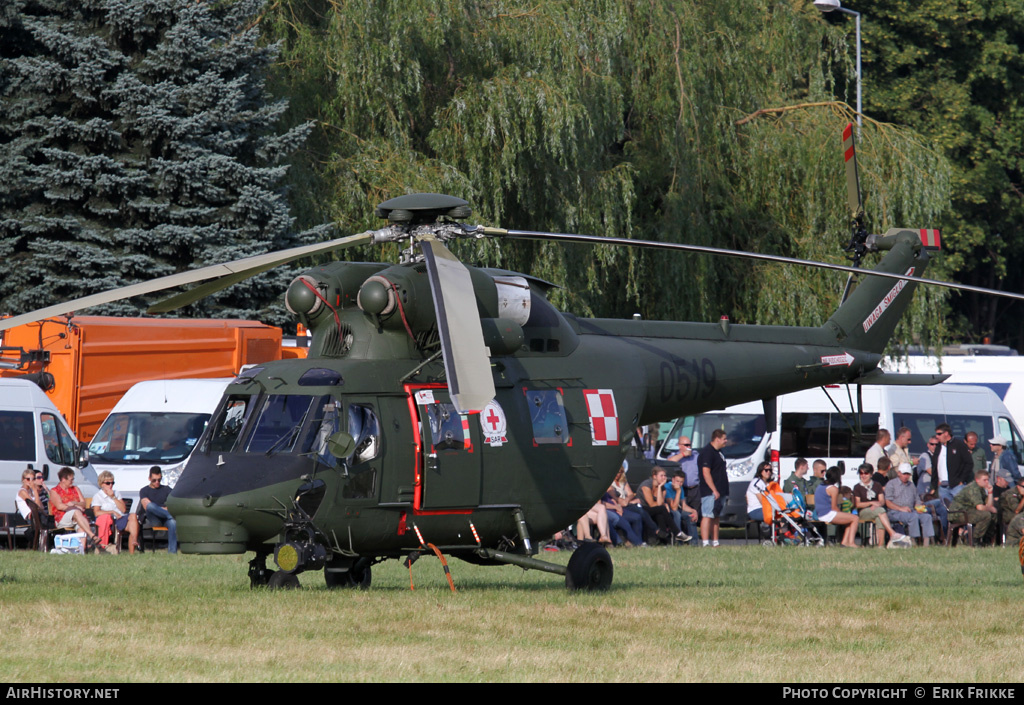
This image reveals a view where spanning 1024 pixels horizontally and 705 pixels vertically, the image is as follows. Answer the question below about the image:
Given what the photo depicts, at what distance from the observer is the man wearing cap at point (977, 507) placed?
2064cm

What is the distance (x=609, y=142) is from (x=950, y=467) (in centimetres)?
790

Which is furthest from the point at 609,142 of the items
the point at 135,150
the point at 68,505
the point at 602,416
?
the point at 602,416

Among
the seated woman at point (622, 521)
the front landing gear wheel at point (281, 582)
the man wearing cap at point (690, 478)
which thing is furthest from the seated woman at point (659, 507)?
the front landing gear wheel at point (281, 582)

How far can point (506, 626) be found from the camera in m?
10.4

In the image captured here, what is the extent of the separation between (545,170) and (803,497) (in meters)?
6.83

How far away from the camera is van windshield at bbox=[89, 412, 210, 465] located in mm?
20219

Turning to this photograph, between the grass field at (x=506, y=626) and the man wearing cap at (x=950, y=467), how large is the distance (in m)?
6.94

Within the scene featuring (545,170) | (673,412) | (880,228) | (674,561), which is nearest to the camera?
(673,412)

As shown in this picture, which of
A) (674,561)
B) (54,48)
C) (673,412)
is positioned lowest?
(674,561)

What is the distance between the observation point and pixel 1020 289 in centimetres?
5034

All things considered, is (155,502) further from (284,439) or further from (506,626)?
(506,626)

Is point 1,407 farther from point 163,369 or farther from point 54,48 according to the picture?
point 54,48

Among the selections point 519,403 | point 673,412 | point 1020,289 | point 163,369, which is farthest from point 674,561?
point 1020,289

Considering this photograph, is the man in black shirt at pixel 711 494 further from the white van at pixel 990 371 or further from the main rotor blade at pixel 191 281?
the white van at pixel 990 371
